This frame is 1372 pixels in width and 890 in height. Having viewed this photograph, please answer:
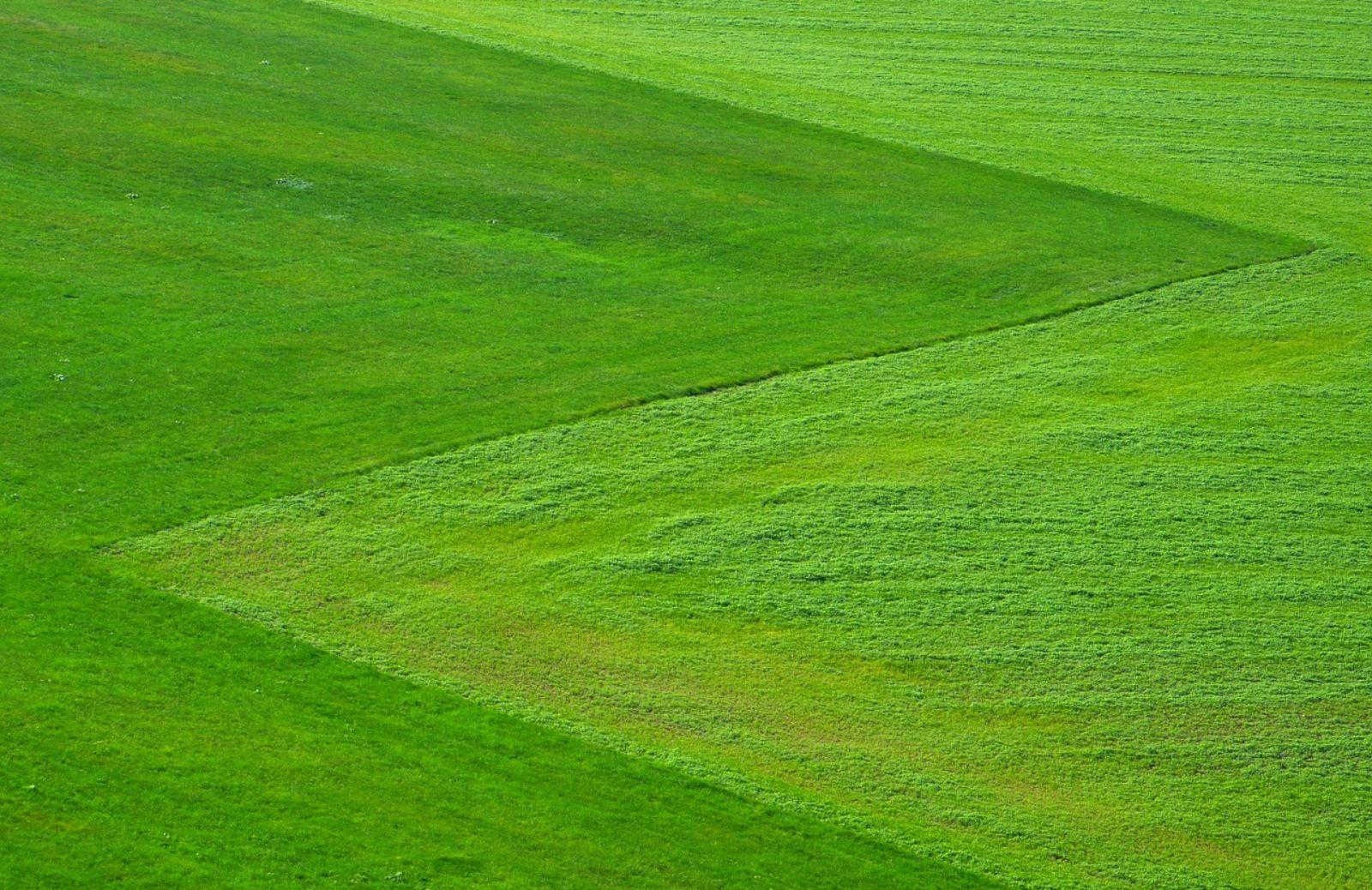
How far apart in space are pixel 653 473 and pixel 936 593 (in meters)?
5.47

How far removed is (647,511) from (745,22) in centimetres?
3278

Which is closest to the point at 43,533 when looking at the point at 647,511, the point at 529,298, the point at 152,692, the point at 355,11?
the point at 152,692

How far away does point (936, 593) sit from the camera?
2427 cm

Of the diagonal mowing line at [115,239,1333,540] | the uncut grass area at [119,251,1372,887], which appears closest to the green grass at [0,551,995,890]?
the uncut grass area at [119,251,1372,887]

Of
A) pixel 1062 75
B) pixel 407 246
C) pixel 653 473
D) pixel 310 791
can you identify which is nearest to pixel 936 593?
pixel 653 473

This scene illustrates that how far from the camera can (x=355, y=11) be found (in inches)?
1911

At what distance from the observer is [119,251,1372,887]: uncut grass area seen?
66.0 feet

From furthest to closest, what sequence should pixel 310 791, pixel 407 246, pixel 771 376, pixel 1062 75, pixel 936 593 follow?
pixel 1062 75 → pixel 407 246 → pixel 771 376 → pixel 936 593 → pixel 310 791

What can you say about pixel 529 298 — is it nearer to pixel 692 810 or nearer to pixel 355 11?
pixel 692 810

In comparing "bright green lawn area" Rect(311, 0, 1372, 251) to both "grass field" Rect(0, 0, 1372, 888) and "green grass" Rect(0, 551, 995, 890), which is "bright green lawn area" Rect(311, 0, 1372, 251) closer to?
"grass field" Rect(0, 0, 1372, 888)

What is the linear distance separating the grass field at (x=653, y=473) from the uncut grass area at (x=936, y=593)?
3.7 inches

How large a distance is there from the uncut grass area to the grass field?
0.09 metres

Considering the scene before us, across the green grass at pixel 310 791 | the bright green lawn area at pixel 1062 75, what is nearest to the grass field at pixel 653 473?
the green grass at pixel 310 791

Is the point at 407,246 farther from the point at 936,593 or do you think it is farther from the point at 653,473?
the point at 936,593
